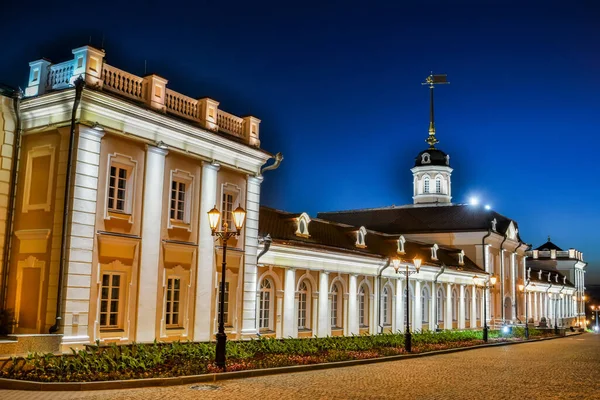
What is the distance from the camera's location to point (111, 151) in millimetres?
19688

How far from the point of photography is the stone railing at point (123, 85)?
19.0m

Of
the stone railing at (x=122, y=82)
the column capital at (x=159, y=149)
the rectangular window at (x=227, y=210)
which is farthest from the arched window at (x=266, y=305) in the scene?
the stone railing at (x=122, y=82)

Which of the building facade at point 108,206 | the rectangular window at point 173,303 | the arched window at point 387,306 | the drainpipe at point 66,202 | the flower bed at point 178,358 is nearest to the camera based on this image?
the flower bed at point 178,358

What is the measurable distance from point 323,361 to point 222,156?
25.8 ft

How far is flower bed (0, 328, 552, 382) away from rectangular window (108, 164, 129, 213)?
408 cm

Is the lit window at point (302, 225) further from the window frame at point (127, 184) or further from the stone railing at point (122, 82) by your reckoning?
the stone railing at point (122, 82)

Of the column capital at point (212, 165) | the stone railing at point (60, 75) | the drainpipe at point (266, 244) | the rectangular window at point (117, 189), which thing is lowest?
the drainpipe at point (266, 244)

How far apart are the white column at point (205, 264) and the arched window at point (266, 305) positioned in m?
4.87

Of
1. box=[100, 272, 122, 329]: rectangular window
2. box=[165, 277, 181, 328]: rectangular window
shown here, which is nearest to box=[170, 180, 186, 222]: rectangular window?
box=[165, 277, 181, 328]: rectangular window

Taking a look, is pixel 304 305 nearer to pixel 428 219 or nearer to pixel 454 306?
pixel 454 306

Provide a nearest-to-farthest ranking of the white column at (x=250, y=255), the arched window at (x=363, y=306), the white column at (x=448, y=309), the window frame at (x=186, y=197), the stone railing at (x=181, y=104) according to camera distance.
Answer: the window frame at (x=186, y=197) < the stone railing at (x=181, y=104) < the white column at (x=250, y=255) < the arched window at (x=363, y=306) < the white column at (x=448, y=309)

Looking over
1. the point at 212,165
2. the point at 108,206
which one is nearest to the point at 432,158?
the point at 212,165

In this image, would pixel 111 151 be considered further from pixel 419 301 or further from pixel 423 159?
pixel 423 159

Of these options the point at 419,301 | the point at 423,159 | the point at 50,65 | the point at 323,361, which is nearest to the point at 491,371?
the point at 323,361
